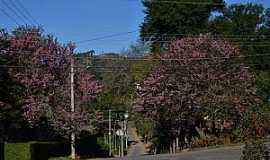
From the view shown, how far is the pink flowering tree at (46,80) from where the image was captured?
52.1 metres

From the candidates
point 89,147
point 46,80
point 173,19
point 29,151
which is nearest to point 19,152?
point 29,151

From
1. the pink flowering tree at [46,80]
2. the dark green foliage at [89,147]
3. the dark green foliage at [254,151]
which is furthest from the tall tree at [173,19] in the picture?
the dark green foliage at [254,151]

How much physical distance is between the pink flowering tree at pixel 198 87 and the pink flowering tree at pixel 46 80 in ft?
19.2

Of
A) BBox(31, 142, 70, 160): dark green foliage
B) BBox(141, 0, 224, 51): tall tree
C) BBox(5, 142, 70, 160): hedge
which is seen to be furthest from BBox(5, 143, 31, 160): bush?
BBox(141, 0, 224, 51): tall tree

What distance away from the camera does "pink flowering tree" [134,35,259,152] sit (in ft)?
176

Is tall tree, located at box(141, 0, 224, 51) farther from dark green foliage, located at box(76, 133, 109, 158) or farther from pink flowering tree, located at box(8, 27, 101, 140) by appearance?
pink flowering tree, located at box(8, 27, 101, 140)

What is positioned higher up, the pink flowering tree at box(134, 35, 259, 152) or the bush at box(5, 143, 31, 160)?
the pink flowering tree at box(134, 35, 259, 152)

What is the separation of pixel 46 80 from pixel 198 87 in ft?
38.9

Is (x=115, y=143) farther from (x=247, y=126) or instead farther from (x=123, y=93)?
(x=247, y=126)

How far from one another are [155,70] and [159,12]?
72.0ft

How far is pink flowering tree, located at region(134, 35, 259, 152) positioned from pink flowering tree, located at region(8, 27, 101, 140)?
5852 mm

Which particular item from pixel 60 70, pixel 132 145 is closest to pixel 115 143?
pixel 132 145

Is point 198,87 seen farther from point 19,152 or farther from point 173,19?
point 173,19

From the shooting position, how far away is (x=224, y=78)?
179ft
